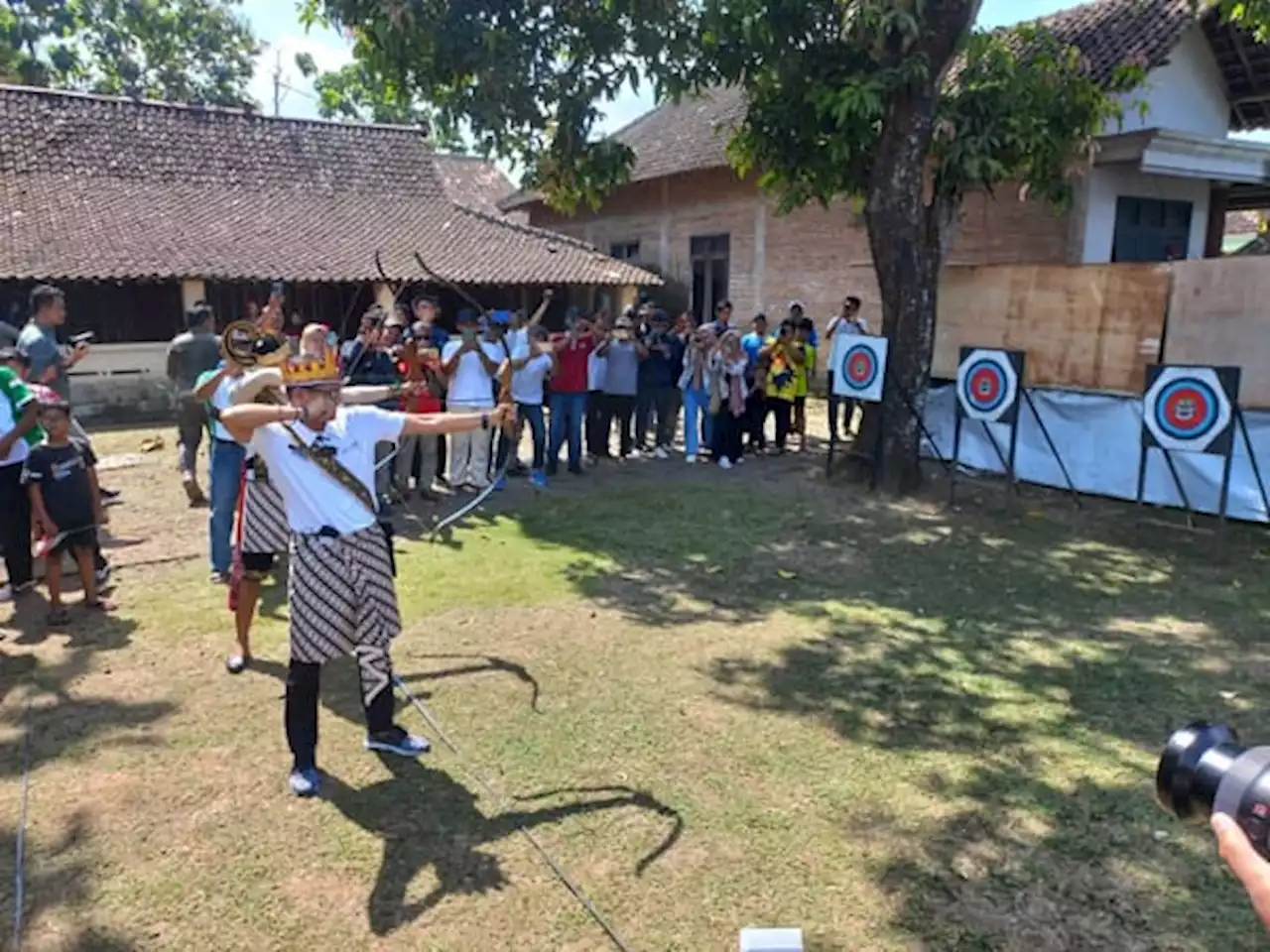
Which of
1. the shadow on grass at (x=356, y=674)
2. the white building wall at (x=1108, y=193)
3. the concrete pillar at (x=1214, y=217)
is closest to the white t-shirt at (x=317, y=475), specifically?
the shadow on grass at (x=356, y=674)

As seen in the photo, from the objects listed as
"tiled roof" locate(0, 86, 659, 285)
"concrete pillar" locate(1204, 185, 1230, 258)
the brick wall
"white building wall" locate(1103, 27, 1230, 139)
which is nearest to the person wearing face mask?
the brick wall

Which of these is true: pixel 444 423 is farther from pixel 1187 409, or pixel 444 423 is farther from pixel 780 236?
pixel 780 236

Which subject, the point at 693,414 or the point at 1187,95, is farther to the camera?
the point at 1187,95

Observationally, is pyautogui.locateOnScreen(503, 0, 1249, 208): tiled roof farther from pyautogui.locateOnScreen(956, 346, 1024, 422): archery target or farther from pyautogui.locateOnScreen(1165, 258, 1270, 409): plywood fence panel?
pyautogui.locateOnScreen(956, 346, 1024, 422): archery target

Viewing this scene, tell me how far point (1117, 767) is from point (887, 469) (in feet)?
19.0

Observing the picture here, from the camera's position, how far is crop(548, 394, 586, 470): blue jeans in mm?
10469

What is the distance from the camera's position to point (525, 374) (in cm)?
985

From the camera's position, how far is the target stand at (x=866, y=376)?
9.78 m

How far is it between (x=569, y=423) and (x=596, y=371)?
714 millimetres

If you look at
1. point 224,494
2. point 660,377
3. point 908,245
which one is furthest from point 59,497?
point 908,245

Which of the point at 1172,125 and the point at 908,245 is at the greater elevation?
the point at 1172,125

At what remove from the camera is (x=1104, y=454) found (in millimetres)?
Result: 9000

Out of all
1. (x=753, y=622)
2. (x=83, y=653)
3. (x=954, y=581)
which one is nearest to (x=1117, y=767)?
(x=753, y=622)

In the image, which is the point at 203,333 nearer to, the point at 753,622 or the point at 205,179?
the point at 753,622
